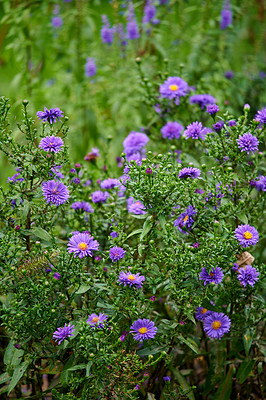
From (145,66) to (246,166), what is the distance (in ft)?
4.58

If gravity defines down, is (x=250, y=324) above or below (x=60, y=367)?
above

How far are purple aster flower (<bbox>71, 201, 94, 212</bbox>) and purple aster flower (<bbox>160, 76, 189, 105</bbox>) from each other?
22.3 inches

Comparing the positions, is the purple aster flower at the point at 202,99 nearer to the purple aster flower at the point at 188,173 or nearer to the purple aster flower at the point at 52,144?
the purple aster flower at the point at 188,173

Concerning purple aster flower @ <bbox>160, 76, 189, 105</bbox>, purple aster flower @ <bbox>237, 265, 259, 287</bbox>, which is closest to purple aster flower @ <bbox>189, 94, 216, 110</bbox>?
purple aster flower @ <bbox>160, 76, 189, 105</bbox>

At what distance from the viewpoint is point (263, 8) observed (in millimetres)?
3609

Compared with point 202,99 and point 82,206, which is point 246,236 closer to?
point 82,206

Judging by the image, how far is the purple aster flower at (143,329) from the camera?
1179mm

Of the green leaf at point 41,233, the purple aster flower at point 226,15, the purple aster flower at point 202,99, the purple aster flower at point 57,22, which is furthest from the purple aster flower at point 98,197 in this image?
the purple aster flower at point 57,22

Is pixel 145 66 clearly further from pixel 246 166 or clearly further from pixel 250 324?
pixel 250 324

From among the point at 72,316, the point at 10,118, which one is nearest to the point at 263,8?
the point at 10,118

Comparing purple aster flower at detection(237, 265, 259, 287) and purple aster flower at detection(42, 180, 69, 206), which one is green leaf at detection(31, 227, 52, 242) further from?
purple aster flower at detection(237, 265, 259, 287)

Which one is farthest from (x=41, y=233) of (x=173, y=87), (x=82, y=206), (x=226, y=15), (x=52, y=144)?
(x=226, y=15)

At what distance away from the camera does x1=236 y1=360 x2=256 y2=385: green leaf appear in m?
1.41

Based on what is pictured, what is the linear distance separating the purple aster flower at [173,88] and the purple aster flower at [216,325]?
2.99 feet
